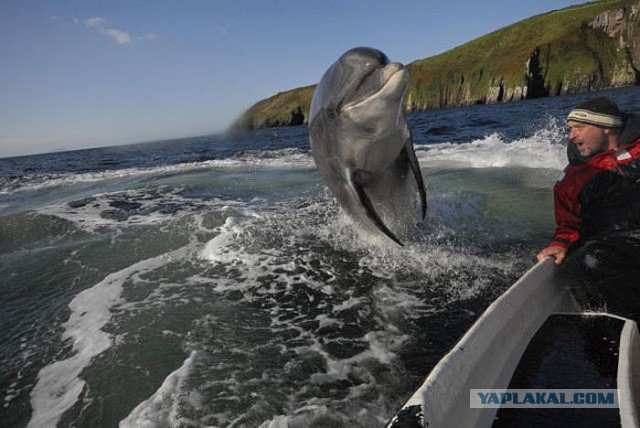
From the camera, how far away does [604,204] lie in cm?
387

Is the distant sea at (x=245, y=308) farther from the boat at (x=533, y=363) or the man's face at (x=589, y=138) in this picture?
the man's face at (x=589, y=138)

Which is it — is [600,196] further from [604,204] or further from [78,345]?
[78,345]

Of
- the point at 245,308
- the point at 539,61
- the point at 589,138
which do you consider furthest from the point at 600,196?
the point at 539,61

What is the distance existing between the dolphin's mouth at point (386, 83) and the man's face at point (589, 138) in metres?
1.71

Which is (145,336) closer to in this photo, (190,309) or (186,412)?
(190,309)

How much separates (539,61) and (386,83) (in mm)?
102633

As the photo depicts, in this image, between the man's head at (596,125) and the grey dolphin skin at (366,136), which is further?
the grey dolphin skin at (366,136)

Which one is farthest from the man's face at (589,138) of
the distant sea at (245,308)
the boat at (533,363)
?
the distant sea at (245,308)

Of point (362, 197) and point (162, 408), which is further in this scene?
point (362, 197)

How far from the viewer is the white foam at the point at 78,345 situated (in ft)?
11.7

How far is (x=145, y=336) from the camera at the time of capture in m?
4.60

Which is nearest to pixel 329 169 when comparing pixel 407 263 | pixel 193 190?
pixel 407 263

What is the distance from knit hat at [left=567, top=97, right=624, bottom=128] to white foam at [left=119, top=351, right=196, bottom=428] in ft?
14.9

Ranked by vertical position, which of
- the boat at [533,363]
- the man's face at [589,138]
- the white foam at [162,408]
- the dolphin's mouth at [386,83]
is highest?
the dolphin's mouth at [386,83]
